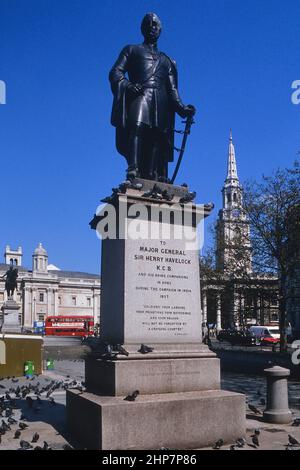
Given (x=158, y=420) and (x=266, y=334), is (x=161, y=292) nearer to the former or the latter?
(x=158, y=420)

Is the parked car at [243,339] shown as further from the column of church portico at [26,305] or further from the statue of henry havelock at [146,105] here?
the column of church portico at [26,305]

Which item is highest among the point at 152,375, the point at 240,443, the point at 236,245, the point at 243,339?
the point at 236,245

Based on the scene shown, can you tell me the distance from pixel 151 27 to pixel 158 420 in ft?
23.1

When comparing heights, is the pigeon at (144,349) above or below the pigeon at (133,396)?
above

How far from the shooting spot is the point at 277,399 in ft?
30.5

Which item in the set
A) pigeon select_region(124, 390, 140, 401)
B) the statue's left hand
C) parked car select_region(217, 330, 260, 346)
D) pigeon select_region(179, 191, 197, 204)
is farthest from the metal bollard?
parked car select_region(217, 330, 260, 346)

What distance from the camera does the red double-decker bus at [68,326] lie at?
75125 mm

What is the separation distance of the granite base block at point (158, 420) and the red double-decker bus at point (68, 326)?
6849 cm

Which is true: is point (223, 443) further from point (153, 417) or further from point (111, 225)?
point (111, 225)

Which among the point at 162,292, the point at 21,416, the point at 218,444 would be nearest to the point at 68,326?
A: the point at 21,416

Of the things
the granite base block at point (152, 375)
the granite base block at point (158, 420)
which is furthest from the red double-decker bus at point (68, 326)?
the granite base block at point (158, 420)

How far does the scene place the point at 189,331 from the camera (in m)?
8.16

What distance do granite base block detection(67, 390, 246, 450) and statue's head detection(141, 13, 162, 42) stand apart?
6.55 metres

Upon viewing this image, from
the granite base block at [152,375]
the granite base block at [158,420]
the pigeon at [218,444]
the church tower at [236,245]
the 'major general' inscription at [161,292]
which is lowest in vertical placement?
the pigeon at [218,444]
